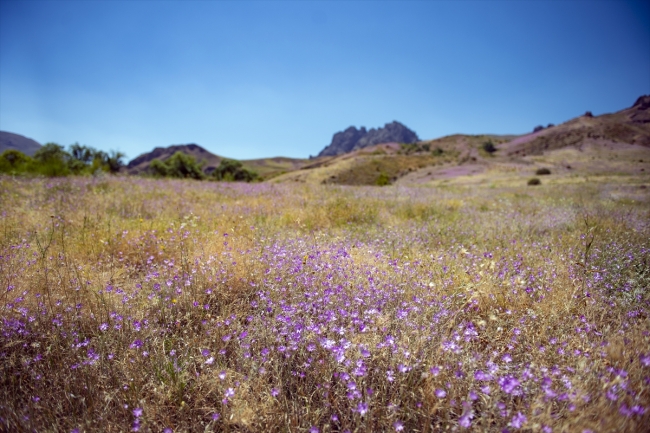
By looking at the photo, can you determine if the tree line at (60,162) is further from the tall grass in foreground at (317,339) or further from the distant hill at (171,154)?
the distant hill at (171,154)

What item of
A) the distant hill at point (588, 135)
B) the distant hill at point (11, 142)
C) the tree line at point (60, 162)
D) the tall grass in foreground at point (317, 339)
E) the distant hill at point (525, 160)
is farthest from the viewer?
the distant hill at point (588, 135)

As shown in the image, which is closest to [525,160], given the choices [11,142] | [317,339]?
[317,339]

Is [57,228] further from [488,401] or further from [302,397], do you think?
[488,401]

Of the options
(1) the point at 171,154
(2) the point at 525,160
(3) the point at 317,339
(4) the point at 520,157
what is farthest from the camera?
(1) the point at 171,154

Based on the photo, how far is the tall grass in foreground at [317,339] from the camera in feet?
5.72

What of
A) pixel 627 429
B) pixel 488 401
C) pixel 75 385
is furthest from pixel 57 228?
pixel 627 429

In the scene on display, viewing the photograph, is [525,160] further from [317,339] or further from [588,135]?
[317,339]

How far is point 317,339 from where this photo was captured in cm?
223

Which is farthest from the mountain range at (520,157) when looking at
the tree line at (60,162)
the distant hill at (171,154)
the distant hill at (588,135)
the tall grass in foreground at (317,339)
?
the distant hill at (171,154)

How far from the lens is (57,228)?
4.96 m

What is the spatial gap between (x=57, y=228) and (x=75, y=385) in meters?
4.31

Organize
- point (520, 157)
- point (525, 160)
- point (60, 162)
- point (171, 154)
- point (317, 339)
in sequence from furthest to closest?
1. point (171, 154)
2. point (520, 157)
3. point (525, 160)
4. point (60, 162)
5. point (317, 339)

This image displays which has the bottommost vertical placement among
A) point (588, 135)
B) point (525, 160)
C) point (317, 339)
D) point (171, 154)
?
point (317, 339)

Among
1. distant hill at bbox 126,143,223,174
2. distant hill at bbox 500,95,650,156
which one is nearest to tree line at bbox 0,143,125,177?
distant hill at bbox 500,95,650,156
